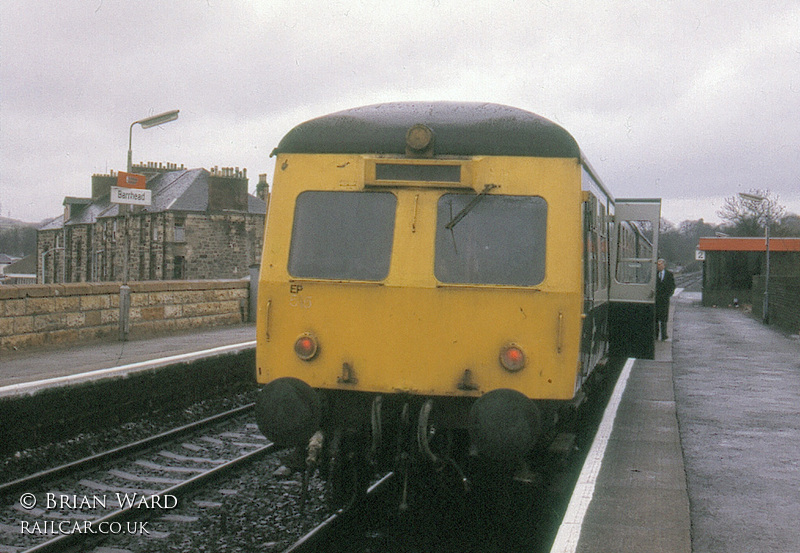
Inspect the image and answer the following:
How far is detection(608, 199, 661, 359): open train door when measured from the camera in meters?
9.05

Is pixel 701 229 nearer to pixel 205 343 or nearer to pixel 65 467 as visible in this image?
pixel 205 343

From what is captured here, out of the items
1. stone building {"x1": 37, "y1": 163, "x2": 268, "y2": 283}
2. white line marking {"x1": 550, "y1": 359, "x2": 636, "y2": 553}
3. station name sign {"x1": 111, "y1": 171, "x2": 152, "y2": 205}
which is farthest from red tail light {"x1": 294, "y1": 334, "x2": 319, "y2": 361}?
stone building {"x1": 37, "y1": 163, "x2": 268, "y2": 283}

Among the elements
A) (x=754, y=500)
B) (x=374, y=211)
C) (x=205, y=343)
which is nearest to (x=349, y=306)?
(x=374, y=211)

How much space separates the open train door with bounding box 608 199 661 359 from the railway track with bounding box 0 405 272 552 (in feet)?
13.5

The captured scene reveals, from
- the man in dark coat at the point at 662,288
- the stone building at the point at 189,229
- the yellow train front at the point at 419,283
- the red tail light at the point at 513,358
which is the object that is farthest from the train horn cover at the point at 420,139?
the stone building at the point at 189,229

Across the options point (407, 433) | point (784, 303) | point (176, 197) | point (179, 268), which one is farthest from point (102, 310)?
point (176, 197)

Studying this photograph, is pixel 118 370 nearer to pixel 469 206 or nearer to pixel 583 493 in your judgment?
pixel 469 206

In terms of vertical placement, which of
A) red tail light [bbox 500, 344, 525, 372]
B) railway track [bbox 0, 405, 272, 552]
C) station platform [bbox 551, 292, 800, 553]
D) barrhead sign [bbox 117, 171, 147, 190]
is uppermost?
barrhead sign [bbox 117, 171, 147, 190]

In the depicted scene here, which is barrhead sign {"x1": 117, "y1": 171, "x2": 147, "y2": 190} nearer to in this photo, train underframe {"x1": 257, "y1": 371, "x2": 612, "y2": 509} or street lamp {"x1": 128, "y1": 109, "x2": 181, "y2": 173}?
street lamp {"x1": 128, "y1": 109, "x2": 181, "y2": 173}

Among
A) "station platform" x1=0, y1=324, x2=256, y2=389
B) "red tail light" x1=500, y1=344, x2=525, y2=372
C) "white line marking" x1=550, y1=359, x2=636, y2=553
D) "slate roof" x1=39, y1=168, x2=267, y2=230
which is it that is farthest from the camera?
"slate roof" x1=39, y1=168, x2=267, y2=230

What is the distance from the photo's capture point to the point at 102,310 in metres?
13.7

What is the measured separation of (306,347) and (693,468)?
332 cm

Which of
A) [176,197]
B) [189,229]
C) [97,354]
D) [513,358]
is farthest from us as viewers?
[176,197]

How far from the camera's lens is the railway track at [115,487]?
556cm
